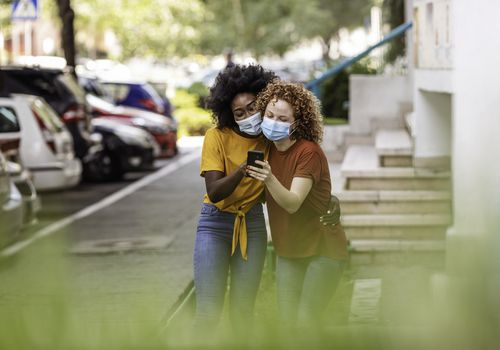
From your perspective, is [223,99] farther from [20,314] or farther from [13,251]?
[13,251]

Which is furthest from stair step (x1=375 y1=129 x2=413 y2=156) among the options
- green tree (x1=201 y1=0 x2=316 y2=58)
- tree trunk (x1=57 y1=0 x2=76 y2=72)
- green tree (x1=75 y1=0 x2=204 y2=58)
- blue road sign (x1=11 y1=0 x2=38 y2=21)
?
green tree (x1=201 y1=0 x2=316 y2=58)

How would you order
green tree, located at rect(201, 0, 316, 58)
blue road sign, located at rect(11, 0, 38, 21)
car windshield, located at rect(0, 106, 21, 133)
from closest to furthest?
1. car windshield, located at rect(0, 106, 21, 133)
2. blue road sign, located at rect(11, 0, 38, 21)
3. green tree, located at rect(201, 0, 316, 58)

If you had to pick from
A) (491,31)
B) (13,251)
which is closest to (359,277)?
(491,31)

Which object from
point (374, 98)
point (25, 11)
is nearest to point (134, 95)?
point (25, 11)

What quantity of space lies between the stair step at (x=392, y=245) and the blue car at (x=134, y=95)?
1703 cm

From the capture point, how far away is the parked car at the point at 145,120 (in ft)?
76.8

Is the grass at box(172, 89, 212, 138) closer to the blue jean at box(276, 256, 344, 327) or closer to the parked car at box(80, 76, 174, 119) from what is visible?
the parked car at box(80, 76, 174, 119)

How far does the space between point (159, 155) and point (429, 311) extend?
76.9ft

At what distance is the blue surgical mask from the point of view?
4449mm

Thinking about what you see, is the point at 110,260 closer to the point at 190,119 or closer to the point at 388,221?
the point at 388,221

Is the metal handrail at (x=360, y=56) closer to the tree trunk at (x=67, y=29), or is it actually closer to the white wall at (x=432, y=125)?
the white wall at (x=432, y=125)

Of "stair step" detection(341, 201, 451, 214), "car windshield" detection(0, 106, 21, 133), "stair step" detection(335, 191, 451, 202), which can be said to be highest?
"car windshield" detection(0, 106, 21, 133)

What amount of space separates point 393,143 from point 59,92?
26.0 feet

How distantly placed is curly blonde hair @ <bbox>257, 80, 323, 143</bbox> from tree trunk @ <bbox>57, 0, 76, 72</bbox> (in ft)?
65.3
